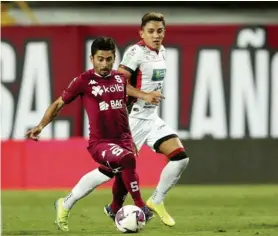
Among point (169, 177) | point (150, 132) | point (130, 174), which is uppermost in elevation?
point (150, 132)

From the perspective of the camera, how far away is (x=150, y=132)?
1183 centimetres

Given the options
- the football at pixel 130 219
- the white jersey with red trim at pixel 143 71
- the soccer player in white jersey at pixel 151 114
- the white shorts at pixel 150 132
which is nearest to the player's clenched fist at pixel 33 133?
the football at pixel 130 219

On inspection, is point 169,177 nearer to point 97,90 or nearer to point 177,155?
point 177,155

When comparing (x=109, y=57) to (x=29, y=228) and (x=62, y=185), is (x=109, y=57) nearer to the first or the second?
(x=29, y=228)

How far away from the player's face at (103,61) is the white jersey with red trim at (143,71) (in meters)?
0.81

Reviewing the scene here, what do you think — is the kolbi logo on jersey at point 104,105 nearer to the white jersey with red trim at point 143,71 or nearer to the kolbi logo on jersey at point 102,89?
the kolbi logo on jersey at point 102,89

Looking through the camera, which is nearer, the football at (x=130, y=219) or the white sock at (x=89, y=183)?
the football at (x=130, y=219)

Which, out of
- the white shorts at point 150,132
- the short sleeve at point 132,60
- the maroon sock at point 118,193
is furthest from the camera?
the white shorts at point 150,132

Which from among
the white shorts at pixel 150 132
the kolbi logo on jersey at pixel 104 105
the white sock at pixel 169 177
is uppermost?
the kolbi logo on jersey at pixel 104 105

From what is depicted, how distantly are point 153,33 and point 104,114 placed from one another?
1.22 metres

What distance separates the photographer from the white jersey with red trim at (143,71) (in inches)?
460

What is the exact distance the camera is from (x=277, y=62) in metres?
17.9

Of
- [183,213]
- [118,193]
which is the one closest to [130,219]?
[118,193]

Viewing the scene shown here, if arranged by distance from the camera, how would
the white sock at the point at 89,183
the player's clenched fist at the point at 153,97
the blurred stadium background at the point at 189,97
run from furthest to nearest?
1. the blurred stadium background at the point at 189,97
2. the white sock at the point at 89,183
3. the player's clenched fist at the point at 153,97
